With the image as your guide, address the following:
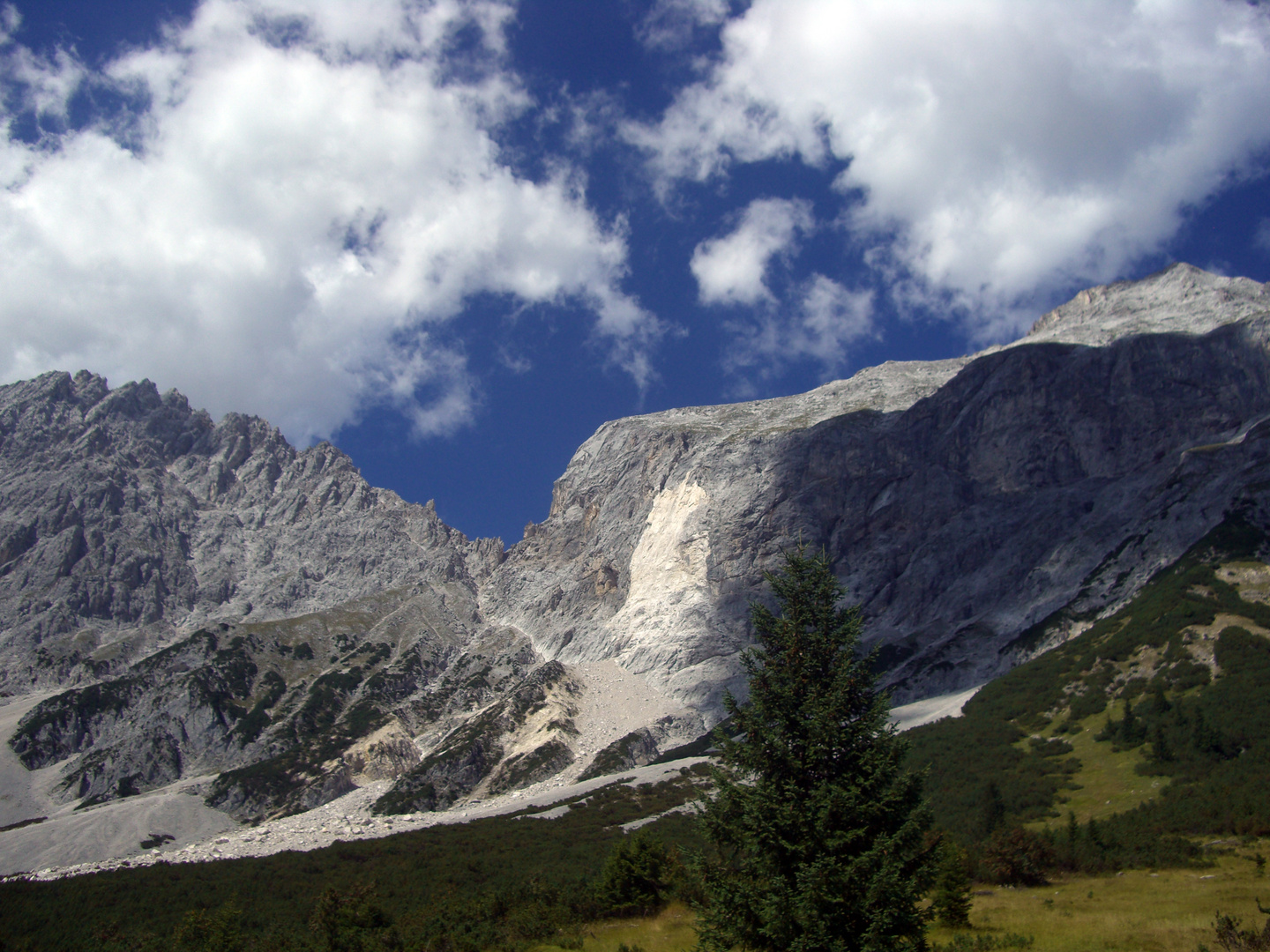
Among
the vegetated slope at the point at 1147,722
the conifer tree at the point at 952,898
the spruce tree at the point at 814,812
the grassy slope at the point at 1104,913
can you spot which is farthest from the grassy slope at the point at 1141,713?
the spruce tree at the point at 814,812

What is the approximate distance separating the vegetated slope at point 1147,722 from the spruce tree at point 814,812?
144 feet

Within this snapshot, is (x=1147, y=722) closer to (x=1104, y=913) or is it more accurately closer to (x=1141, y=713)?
(x=1141, y=713)

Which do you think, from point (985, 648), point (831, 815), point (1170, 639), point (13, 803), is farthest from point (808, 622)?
point (13, 803)

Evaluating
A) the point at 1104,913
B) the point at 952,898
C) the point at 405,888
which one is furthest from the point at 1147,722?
the point at 405,888

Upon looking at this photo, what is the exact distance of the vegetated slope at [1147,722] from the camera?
Result: 66.9 metres

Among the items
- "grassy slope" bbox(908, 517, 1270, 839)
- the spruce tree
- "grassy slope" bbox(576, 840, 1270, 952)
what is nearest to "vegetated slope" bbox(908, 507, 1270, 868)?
"grassy slope" bbox(908, 517, 1270, 839)

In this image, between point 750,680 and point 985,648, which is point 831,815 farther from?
point 985,648

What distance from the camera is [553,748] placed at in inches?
6737

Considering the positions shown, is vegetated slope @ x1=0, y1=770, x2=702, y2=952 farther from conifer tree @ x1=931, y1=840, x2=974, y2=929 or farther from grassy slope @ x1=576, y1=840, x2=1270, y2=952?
conifer tree @ x1=931, y1=840, x2=974, y2=929

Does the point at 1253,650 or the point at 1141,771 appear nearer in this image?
the point at 1141,771

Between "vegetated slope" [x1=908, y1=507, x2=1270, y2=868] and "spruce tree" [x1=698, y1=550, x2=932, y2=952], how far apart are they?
44029 mm

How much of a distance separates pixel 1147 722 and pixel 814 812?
95111mm

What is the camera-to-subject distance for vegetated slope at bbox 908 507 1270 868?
2635 inches

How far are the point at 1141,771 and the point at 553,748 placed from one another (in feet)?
368
